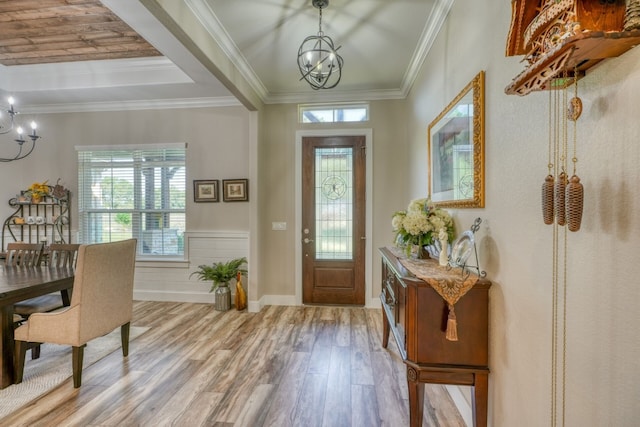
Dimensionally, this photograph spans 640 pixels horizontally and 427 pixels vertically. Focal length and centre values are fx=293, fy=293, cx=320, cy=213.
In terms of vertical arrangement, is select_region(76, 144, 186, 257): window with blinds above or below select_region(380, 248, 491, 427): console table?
above

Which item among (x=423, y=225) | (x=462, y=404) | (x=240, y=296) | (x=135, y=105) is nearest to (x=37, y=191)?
(x=135, y=105)

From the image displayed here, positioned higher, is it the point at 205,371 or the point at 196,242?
the point at 196,242

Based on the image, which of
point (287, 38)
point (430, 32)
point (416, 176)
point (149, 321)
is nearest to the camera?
point (430, 32)

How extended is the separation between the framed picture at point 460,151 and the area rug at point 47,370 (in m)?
3.17

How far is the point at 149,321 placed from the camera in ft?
11.4

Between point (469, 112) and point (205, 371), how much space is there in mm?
2746

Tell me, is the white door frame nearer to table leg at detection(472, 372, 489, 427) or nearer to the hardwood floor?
the hardwood floor

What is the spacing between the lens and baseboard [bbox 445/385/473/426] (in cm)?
181

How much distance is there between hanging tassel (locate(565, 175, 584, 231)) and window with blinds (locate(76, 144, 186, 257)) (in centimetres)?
429

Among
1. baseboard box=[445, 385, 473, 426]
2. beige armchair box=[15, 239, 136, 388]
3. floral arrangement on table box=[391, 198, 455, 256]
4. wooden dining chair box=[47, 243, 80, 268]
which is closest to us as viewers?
baseboard box=[445, 385, 473, 426]

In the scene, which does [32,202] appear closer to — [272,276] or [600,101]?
[272,276]

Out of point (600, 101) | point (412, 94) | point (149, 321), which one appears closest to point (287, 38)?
point (412, 94)

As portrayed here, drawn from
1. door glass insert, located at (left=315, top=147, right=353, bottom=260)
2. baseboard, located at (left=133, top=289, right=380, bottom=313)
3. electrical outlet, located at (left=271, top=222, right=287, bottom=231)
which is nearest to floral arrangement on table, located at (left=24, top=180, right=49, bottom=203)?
baseboard, located at (left=133, top=289, right=380, bottom=313)

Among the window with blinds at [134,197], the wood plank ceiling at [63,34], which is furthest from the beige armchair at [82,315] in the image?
the wood plank ceiling at [63,34]
